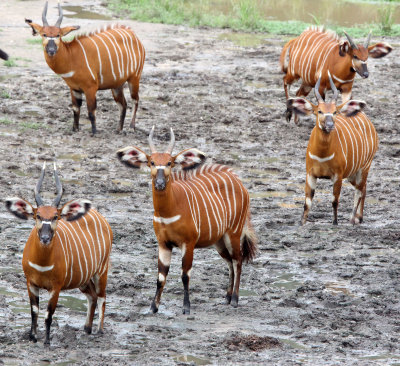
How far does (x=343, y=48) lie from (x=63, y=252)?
24.5ft

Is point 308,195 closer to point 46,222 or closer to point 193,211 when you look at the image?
point 193,211

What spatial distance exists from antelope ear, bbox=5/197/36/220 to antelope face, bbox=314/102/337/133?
3.93 meters

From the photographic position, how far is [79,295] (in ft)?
23.9

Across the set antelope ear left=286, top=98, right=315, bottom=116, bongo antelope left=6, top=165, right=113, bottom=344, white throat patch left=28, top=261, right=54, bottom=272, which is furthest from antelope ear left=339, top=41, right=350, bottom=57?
white throat patch left=28, top=261, right=54, bottom=272

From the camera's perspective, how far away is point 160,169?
21.8 feet

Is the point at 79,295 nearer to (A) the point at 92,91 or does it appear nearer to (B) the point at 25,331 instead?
(B) the point at 25,331

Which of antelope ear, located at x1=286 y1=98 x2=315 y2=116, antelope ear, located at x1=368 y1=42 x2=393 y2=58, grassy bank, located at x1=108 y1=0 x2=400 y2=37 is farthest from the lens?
grassy bank, located at x1=108 y1=0 x2=400 y2=37

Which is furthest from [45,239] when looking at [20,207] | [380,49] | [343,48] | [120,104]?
[380,49]

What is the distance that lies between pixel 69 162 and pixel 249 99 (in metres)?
4.20

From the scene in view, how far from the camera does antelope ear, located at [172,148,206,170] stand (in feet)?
22.4

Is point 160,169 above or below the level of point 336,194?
above

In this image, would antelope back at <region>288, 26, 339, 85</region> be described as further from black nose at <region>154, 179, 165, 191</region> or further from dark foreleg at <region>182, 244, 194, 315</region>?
black nose at <region>154, 179, 165, 191</region>

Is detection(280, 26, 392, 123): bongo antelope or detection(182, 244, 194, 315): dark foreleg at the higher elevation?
detection(280, 26, 392, 123): bongo antelope

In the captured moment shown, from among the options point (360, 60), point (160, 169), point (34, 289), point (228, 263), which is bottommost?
point (228, 263)
